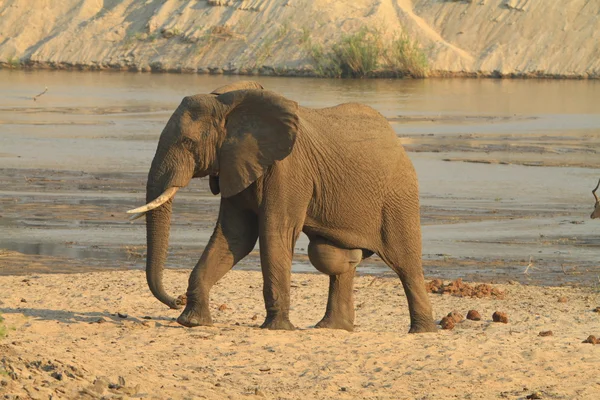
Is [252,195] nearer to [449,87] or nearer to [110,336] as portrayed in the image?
[110,336]

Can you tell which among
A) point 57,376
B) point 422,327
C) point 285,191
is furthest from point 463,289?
point 57,376

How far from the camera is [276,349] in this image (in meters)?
8.53

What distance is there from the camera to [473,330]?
9.94 m

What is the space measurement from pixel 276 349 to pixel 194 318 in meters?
1.04

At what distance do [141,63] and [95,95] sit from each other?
651 inches

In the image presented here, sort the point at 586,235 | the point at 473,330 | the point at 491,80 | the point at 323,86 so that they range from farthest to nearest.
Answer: the point at 491,80 < the point at 323,86 < the point at 586,235 < the point at 473,330

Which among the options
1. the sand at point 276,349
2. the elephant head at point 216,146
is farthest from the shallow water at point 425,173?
the elephant head at point 216,146

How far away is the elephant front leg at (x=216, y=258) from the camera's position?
367 inches

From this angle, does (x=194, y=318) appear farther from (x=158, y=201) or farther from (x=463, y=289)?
(x=463, y=289)

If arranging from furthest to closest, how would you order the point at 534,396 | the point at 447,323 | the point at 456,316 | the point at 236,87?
the point at 456,316 → the point at 447,323 → the point at 236,87 → the point at 534,396

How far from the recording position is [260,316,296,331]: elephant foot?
368 inches

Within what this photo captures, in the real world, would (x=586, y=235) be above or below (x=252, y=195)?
below

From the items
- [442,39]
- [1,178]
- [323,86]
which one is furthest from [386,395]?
[442,39]

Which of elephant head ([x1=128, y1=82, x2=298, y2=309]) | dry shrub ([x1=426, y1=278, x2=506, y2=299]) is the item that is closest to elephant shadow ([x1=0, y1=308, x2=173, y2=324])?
elephant head ([x1=128, y1=82, x2=298, y2=309])
